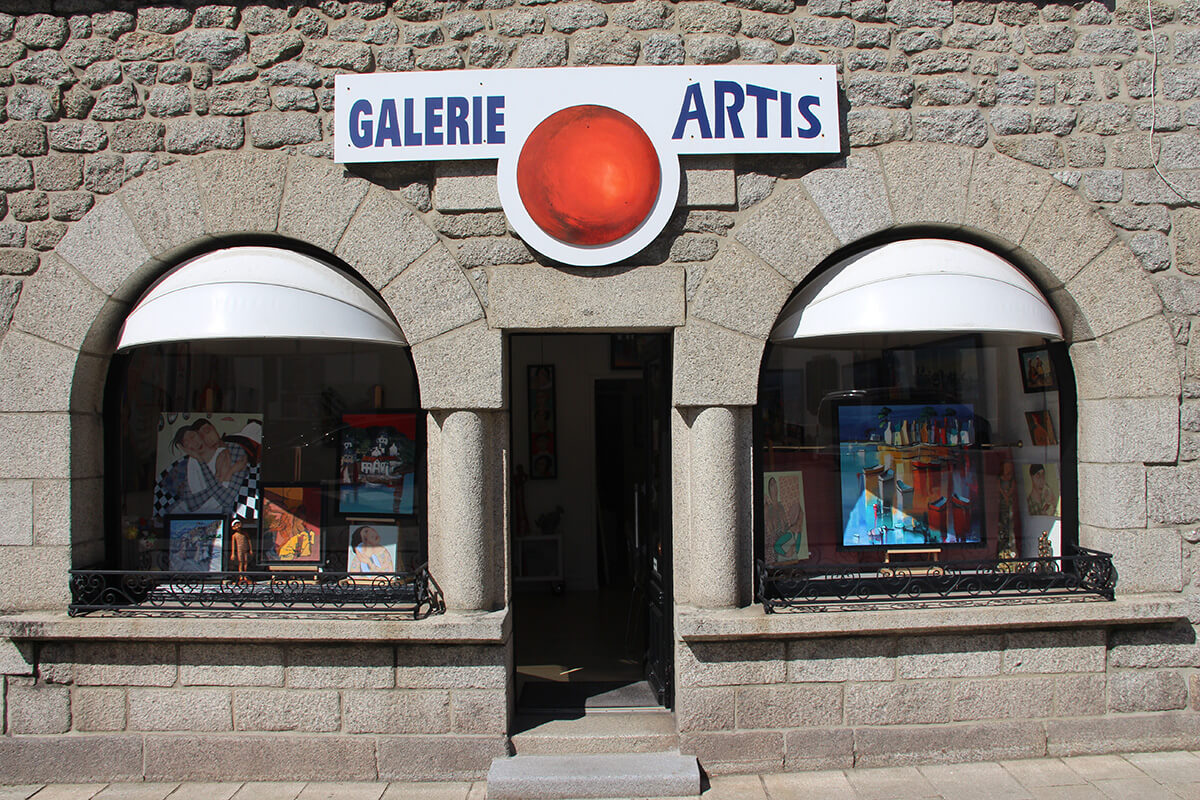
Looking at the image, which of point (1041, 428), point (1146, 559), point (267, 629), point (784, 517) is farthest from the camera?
point (1041, 428)

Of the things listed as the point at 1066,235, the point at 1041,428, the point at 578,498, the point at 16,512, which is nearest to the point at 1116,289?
the point at 1066,235

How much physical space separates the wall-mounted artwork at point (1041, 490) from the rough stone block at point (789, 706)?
178cm

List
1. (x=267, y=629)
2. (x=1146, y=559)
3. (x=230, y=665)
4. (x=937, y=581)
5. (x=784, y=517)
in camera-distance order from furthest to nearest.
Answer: (x=784, y=517)
(x=937, y=581)
(x=1146, y=559)
(x=230, y=665)
(x=267, y=629)

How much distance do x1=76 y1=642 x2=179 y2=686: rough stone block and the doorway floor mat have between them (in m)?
2.04

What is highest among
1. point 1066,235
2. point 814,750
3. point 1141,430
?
point 1066,235

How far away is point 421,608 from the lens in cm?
441

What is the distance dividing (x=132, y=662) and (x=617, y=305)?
3429 mm

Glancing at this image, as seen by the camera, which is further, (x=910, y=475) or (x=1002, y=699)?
(x=910, y=475)

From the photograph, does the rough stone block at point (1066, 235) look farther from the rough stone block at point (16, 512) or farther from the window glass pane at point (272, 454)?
the rough stone block at point (16, 512)

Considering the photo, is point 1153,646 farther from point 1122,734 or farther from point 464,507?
point 464,507

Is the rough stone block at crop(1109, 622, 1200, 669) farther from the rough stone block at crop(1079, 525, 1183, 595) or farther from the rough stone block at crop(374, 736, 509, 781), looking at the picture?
the rough stone block at crop(374, 736, 509, 781)

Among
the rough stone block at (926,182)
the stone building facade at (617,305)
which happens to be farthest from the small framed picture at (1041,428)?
the rough stone block at (926,182)

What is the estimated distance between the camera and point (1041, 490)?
482 centimetres

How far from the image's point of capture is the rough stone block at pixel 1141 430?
439 centimetres
